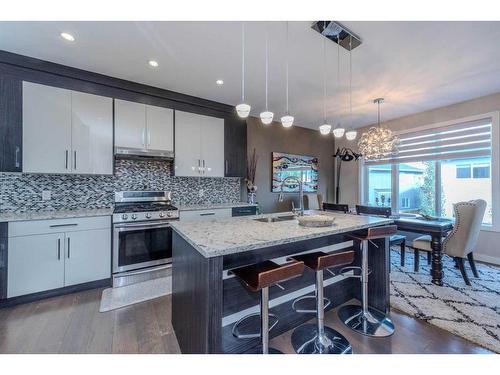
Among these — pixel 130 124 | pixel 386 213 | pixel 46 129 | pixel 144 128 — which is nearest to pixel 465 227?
pixel 386 213

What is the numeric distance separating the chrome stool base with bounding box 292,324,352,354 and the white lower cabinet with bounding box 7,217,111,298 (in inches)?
92.3

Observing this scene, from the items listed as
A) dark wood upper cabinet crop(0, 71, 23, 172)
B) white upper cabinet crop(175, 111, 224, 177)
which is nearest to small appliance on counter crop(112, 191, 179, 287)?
white upper cabinet crop(175, 111, 224, 177)

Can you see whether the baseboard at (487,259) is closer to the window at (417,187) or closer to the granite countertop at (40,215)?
the window at (417,187)

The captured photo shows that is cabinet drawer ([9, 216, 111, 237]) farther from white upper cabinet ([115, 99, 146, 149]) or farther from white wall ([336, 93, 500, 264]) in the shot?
white wall ([336, 93, 500, 264])

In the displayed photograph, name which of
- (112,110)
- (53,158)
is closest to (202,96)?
(112,110)

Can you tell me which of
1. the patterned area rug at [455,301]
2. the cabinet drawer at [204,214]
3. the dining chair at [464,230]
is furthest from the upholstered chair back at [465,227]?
the cabinet drawer at [204,214]

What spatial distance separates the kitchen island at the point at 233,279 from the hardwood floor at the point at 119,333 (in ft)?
0.65

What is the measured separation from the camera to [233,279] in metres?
1.54

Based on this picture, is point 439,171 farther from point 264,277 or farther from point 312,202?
point 264,277

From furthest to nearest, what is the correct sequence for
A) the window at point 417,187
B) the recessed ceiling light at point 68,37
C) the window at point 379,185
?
the window at point 379,185 < the window at point 417,187 < the recessed ceiling light at point 68,37

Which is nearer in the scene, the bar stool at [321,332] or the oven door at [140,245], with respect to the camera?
the bar stool at [321,332]

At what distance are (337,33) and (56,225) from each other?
3.51 metres

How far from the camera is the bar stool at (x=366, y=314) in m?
1.87
